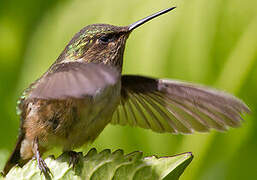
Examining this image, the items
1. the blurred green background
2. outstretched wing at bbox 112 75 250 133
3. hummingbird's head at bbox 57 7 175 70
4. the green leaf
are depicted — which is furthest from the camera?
the blurred green background

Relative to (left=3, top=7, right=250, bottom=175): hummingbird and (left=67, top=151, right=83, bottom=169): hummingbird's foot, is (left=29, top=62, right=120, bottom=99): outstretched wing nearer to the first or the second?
(left=3, top=7, right=250, bottom=175): hummingbird

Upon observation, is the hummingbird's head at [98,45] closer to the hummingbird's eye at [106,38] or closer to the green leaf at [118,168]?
the hummingbird's eye at [106,38]

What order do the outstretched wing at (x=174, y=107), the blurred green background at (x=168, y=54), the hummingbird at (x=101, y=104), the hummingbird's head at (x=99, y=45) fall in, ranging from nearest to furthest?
the hummingbird at (x=101, y=104), the hummingbird's head at (x=99, y=45), the outstretched wing at (x=174, y=107), the blurred green background at (x=168, y=54)

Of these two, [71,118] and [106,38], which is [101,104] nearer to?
[71,118]

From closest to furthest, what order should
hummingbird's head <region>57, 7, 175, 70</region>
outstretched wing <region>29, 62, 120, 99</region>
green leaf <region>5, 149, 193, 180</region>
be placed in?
outstretched wing <region>29, 62, 120, 99</region> < green leaf <region>5, 149, 193, 180</region> < hummingbird's head <region>57, 7, 175, 70</region>

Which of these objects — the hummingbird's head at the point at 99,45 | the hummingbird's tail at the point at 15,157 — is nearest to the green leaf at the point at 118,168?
the hummingbird's tail at the point at 15,157

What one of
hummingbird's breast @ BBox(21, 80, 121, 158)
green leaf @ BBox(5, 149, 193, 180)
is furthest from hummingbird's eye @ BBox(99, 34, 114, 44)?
green leaf @ BBox(5, 149, 193, 180)

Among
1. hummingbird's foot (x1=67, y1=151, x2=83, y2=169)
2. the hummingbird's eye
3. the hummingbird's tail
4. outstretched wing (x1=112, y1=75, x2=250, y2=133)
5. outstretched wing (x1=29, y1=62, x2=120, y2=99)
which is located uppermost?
the hummingbird's eye
